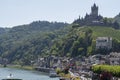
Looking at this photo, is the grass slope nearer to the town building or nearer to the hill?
the hill

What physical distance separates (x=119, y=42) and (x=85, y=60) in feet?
53.4

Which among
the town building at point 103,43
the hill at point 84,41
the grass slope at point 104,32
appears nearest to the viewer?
the town building at point 103,43

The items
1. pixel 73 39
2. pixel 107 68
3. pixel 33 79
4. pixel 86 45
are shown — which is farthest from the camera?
pixel 73 39

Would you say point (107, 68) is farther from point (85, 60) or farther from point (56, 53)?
point (56, 53)

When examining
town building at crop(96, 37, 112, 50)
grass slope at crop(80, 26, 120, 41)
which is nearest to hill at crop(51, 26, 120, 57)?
grass slope at crop(80, 26, 120, 41)

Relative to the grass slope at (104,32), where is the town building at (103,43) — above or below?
below

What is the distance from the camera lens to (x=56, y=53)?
194 m

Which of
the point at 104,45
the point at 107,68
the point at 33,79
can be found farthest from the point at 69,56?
the point at 107,68

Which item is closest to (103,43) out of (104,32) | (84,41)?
(84,41)

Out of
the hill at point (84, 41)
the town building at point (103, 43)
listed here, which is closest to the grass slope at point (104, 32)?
the hill at point (84, 41)

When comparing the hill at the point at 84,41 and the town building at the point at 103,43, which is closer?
the town building at the point at 103,43

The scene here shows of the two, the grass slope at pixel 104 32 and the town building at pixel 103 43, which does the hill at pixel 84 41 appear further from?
the town building at pixel 103 43

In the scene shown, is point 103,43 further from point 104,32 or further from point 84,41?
point 104,32

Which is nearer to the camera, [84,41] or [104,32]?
[84,41]
